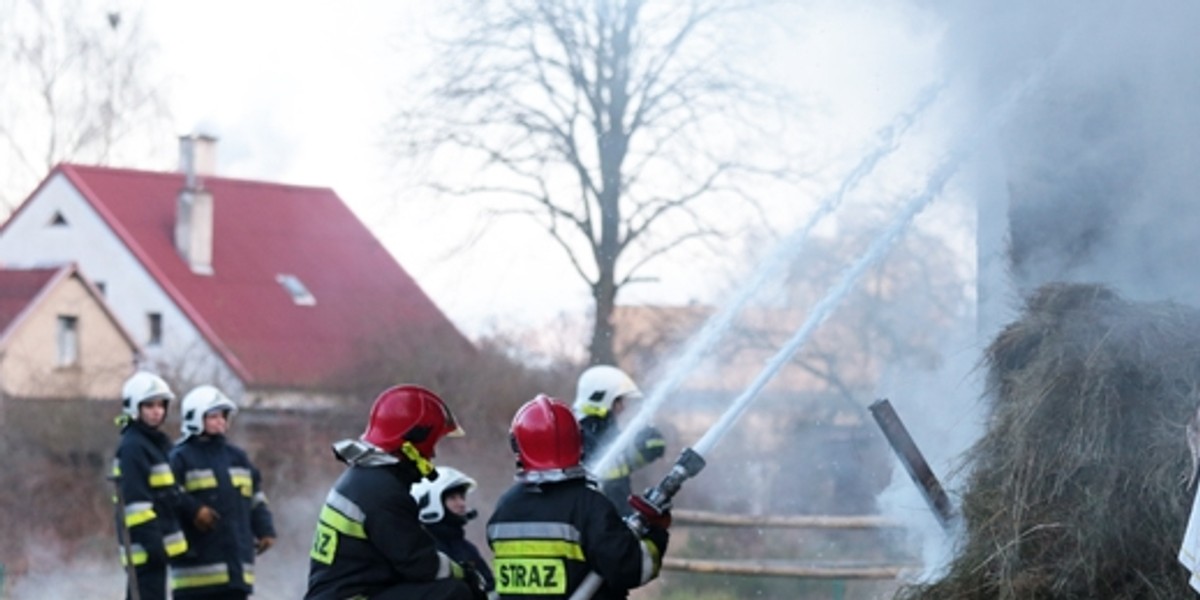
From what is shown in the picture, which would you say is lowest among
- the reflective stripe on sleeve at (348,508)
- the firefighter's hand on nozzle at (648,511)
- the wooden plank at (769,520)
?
the firefighter's hand on nozzle at (648,511)

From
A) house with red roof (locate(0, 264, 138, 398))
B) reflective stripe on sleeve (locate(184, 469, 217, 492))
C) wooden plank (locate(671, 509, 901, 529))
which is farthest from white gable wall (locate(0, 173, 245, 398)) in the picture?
reflective stripe on sleeve (locate(184, 469, 217, 492))

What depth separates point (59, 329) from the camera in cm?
2592

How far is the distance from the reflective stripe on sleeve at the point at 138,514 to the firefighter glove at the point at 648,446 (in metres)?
2.65

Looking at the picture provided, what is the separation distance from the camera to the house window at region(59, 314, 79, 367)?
25781 millimetres

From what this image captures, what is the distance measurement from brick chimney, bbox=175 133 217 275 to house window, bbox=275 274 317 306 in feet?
4.49

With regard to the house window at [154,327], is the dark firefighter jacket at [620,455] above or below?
below

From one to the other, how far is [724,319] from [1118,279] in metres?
1.80

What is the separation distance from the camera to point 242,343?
84.3ft

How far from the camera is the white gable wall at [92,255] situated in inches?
1067

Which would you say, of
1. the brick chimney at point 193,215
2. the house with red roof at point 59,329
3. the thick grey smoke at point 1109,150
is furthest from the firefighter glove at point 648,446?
the brick chimney at point 193,215

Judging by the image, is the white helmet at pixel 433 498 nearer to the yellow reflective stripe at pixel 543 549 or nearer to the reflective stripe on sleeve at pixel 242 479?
the yellow reflective stripe at pixel 543 549

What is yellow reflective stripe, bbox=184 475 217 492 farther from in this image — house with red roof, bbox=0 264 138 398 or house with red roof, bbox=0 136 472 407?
house with red roof, bbox=0 264 138 398

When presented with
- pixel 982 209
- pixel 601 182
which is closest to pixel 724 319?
pixel 982 209

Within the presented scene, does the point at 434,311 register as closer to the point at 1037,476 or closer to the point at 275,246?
the point at 275,246
